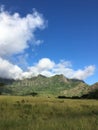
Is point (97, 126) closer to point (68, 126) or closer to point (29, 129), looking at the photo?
point (68, 126)

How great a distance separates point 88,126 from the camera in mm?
12383

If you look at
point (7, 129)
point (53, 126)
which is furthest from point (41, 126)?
point (7, 129)

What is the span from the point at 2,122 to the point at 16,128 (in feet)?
6.41

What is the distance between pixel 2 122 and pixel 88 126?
379cm

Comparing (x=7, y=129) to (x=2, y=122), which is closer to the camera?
(x=7, y=129)

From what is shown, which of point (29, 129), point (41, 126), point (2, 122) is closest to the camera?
point (29, 129)

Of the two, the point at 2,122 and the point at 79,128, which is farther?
the point at 2,122

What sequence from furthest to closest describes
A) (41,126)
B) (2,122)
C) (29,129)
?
(2,122), (41,126), (29,129)

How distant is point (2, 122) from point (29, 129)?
2.61 m

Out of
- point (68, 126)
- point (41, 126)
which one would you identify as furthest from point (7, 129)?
point (68, 126)

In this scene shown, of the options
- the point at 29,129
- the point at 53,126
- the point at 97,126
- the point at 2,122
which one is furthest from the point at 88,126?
the point at 2,122

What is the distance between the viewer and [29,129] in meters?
11.3

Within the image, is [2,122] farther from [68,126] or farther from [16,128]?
[68,126]

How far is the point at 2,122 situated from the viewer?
1357 centimetres
